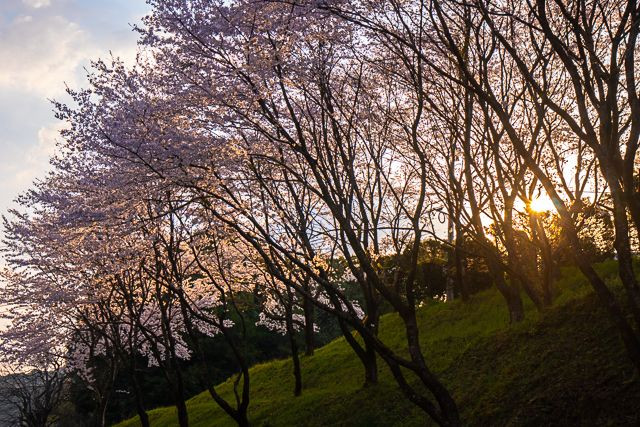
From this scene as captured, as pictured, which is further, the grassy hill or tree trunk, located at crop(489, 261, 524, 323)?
tree trunk, located at crop(489, 261, 524, 323)

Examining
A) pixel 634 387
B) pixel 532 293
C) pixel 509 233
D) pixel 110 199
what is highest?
pixel 110 199

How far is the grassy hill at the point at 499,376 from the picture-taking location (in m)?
10.2

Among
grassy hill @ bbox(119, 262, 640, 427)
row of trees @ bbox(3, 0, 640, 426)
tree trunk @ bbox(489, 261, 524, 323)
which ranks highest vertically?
row of trees @ bbox(3, 0, 640, 426)

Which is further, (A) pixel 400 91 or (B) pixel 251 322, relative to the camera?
(B) pixel 251 322

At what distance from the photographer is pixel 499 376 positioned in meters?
13.3

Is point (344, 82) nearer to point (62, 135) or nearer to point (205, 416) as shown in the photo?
point (62, 135)

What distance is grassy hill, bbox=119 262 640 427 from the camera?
33.5 ft

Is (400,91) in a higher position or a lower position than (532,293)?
higher

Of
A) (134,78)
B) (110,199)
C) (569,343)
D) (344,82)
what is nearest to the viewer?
(569,343)

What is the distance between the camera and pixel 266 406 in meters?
22.2

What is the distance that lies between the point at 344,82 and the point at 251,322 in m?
38.1

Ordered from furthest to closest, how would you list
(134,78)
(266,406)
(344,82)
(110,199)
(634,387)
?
(266,406)
(134,78)
(344,82)
(110,199)
(634,387)

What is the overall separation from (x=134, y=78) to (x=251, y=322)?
36227mm

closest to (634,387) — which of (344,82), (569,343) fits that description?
(569,343)
